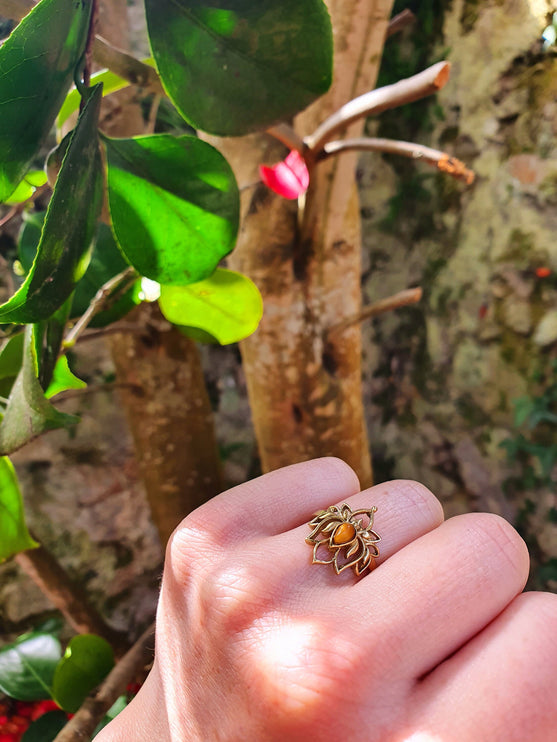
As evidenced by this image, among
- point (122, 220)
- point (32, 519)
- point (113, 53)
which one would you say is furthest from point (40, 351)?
point (32, 519)

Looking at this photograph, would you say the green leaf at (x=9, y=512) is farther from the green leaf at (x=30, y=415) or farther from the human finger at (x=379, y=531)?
the human finger at (x=379, y=531)

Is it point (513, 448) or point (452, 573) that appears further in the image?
point (513, 448)

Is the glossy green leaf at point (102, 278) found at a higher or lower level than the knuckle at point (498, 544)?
higher

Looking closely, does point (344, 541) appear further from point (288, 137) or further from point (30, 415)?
point (288, 137)

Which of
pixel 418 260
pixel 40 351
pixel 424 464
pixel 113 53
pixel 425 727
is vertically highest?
pixel 113 53

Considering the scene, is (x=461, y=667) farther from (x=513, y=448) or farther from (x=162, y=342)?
(x=513, y=448)

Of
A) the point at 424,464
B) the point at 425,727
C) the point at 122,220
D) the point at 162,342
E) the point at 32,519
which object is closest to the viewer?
the point at 425,727

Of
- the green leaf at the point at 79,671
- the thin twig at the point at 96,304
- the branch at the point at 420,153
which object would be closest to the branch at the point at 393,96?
the branch at the point at 420,153
